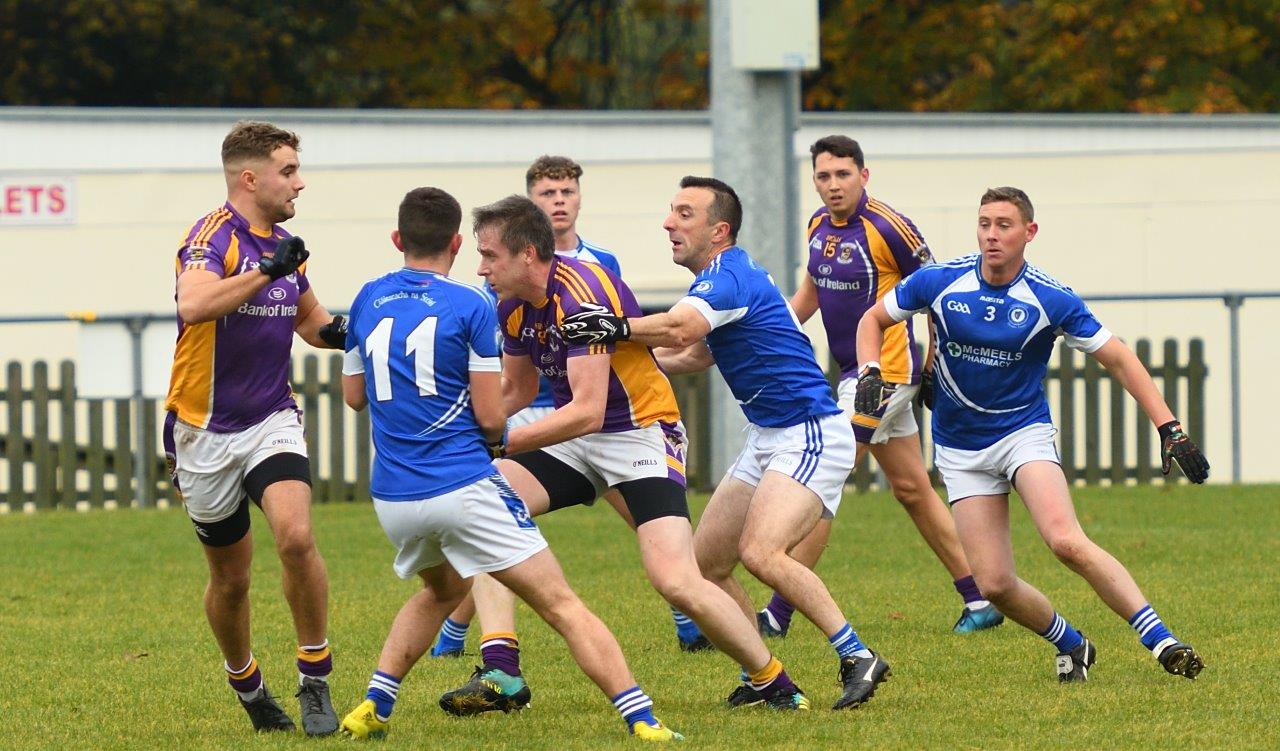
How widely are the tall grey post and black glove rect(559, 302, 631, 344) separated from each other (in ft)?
26.8

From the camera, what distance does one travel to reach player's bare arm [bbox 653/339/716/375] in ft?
26.6

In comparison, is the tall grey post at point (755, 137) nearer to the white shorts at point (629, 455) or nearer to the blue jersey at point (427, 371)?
the white shorts at point (629, 455)

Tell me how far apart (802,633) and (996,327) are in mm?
2137

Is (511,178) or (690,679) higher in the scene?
(511,178)

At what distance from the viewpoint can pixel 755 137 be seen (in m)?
15.0

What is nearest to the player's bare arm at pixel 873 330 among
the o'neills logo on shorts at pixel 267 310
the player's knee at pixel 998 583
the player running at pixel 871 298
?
the player's knee at pixel 998 583

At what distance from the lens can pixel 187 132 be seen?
17859 mm

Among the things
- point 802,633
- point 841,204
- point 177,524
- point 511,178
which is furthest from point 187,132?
point 802,633

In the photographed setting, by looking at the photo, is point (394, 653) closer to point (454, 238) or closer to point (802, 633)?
point (454, 238)

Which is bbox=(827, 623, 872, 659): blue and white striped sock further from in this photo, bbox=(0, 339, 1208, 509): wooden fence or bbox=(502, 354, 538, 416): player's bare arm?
bbox=(0, 339, 1208, 509): wooden fence

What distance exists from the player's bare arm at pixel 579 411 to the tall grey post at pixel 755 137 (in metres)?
8.14

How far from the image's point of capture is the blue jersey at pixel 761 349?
290 inches

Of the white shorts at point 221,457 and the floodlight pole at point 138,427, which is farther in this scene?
the floodlight pole at point 138,427

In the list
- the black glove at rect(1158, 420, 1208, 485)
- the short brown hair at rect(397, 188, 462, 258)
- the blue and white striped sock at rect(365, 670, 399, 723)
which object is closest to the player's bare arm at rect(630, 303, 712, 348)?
the short brown hair at rect(397, 188, 462, 258)
